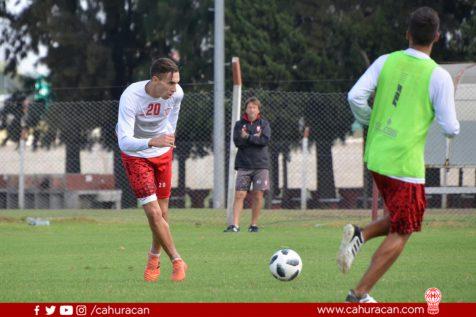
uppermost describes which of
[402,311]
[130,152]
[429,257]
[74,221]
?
[130,152]

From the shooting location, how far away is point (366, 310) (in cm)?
673

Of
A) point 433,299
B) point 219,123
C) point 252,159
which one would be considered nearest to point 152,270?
point 433,299

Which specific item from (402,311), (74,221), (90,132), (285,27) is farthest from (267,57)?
(402,311)

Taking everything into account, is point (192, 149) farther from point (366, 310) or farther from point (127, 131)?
point (366, 310)

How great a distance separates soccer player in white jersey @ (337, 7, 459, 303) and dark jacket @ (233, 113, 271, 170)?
9.16m

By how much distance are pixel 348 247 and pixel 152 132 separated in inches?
114

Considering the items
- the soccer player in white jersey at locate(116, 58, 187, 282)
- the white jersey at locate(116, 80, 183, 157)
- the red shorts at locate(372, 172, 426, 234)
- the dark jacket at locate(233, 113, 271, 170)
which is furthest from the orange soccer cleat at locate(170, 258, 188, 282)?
the dark jacket at locate(233, 113, 271, 170)

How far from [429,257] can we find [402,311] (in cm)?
475

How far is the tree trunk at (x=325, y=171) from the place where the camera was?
27.6m

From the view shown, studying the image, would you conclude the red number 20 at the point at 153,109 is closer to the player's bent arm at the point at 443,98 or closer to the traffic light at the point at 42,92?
the player's bent arm at the point at 443,98

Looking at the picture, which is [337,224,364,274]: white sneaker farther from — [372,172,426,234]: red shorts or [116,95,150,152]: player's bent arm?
[116,95,150,152]: player's bent arm

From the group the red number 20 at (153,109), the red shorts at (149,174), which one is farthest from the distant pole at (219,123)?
the red number 20 at (153,109)

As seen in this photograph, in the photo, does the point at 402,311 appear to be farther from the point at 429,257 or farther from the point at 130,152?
the point at 429,257

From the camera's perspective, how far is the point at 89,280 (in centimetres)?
929
